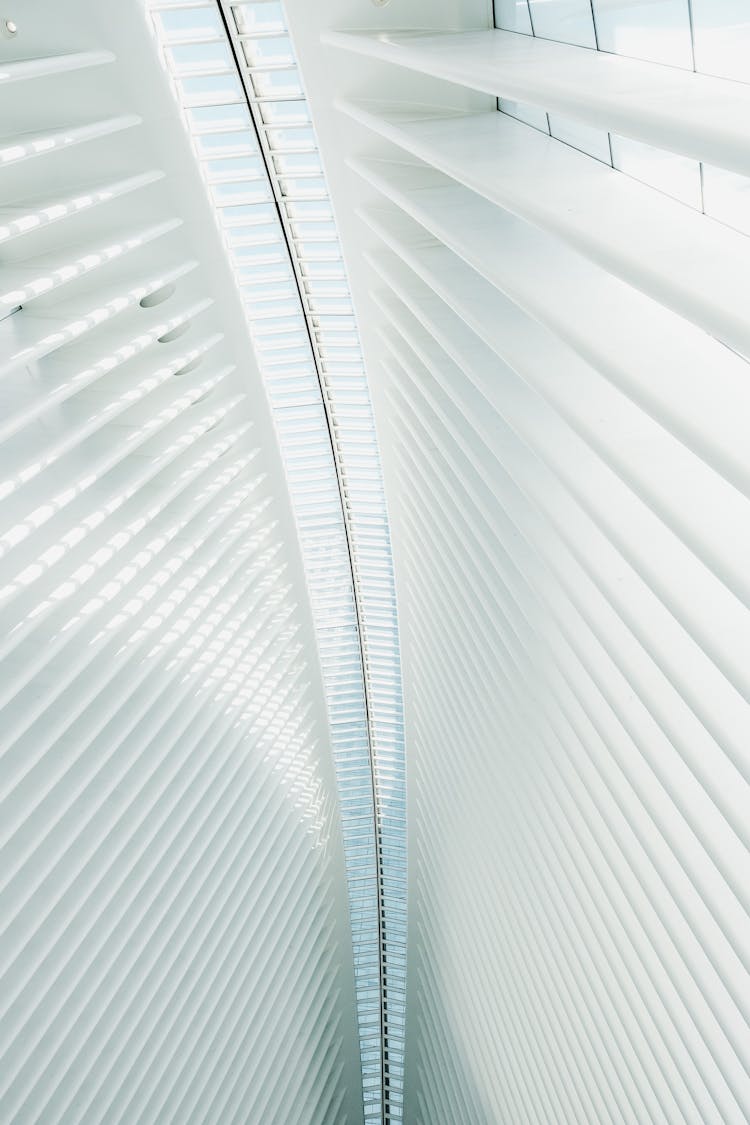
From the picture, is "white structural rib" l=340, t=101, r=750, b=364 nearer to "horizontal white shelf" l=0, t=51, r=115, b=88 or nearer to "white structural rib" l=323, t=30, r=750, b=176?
"white structural rib" l=323, t=30, r=750, b=176

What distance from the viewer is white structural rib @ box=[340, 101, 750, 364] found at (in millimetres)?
4703

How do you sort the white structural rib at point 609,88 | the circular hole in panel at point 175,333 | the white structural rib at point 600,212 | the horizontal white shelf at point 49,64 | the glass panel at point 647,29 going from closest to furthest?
the white structural rib at point 609,88, the white structural rib at point 600,212, the glass panel at point 647,29, the horizontal white shelf at point 49,64, the circular hole in panel at point 175,333

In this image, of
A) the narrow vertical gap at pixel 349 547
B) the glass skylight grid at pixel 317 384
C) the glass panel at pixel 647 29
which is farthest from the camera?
the narrow vertical gap at pixel 349 547

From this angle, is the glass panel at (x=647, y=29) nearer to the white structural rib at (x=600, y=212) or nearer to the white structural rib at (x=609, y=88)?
the white structural rib at (x=609, y=88)

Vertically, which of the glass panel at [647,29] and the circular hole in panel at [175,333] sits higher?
the glass panel at [647,29]

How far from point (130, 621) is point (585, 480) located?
6690 mm

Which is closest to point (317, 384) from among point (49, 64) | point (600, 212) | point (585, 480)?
point (49, 64)

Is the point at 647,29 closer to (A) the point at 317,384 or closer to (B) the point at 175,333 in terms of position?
(B) the point at 175,333

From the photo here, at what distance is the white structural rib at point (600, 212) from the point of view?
4703 mm

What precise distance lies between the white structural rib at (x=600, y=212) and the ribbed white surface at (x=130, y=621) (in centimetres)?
282

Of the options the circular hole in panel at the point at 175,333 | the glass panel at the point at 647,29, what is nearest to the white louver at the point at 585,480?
the glass panel at the point at 647,29

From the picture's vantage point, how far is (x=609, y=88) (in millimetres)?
4668

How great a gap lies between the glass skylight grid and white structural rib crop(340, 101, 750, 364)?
9.29ft

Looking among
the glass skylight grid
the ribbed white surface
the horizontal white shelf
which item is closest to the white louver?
the glass skylight grid
